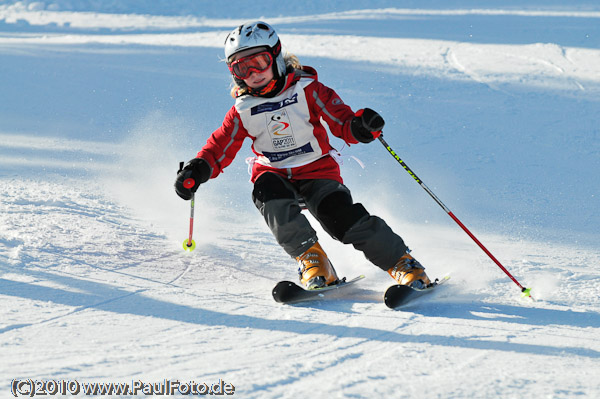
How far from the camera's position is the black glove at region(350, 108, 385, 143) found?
137 inches

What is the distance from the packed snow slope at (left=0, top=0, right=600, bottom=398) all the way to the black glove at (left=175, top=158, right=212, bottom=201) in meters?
0.47

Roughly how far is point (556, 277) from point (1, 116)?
6.69 m

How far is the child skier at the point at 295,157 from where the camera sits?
11.4ft

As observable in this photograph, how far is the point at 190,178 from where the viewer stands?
11.9 ft

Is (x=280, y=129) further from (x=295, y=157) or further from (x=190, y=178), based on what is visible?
(x=190, y=178)

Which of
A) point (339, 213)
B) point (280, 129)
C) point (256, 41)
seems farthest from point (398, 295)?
point (256, 41)

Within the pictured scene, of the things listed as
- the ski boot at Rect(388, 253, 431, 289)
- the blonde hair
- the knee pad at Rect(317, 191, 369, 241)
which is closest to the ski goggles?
the blonde hair

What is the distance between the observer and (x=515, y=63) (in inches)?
391

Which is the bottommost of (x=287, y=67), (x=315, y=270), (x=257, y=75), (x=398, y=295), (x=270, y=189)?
(x=398, y=295)

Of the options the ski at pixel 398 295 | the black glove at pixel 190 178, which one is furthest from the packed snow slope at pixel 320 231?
the black glove at pixel 190 178

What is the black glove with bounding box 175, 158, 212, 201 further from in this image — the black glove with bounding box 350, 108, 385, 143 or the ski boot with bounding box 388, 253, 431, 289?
the ski boot with bounding box 388, 253, 431, 289

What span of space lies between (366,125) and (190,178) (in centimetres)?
102

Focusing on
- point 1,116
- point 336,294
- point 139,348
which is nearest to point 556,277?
point 336,294

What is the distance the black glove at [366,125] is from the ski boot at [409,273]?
27.0 inches
